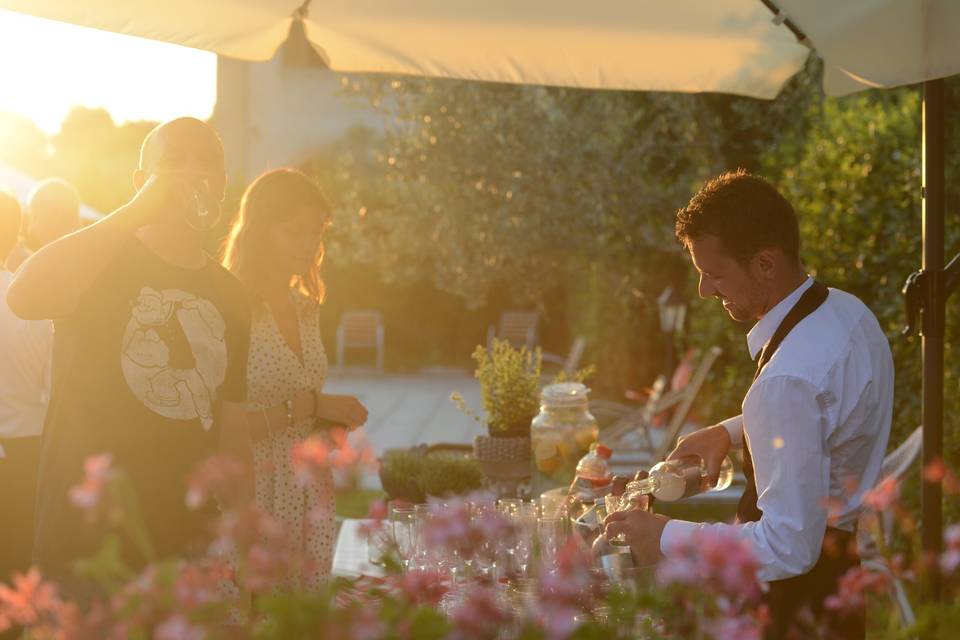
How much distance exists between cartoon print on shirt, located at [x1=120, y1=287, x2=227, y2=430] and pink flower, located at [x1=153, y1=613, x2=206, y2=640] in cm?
155

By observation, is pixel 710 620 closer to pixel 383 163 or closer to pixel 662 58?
pixel 662 58

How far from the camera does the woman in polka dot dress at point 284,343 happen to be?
3.37 m

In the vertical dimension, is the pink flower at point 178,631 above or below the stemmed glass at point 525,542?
above

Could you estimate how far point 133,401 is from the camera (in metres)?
2.49

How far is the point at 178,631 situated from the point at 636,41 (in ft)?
10.7

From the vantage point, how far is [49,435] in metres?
2.46

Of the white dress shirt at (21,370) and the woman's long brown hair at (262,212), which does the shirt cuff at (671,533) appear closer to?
the woman's long brown hair at (262,212)

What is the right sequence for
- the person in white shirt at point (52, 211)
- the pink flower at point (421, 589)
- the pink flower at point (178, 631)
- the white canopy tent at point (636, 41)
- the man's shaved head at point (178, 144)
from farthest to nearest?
the person in white shirt at point (52, 211) → the white canopy tent at point (636, 41) → the man's shaved head at point (178, 144) → the pink flower at point (421, 589) → the pink flower at point (178, 631)

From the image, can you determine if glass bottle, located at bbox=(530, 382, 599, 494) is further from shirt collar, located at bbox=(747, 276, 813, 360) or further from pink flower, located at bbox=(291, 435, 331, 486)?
pink flower, located at bbox=(291, 435, 331, 486)

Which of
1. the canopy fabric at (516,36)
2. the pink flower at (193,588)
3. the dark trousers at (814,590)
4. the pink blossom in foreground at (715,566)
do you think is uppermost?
the canopy fabric at (516,36)

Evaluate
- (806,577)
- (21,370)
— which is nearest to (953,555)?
(806,577)

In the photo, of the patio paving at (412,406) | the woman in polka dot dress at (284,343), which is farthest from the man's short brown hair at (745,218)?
the patio paving at (412,406)

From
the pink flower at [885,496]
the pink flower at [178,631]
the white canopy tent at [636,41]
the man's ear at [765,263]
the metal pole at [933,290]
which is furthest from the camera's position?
the metal pole at [933,290]

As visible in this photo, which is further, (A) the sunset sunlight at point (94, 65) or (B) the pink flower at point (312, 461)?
(A) the sunset sunlight at point (94, 65)
